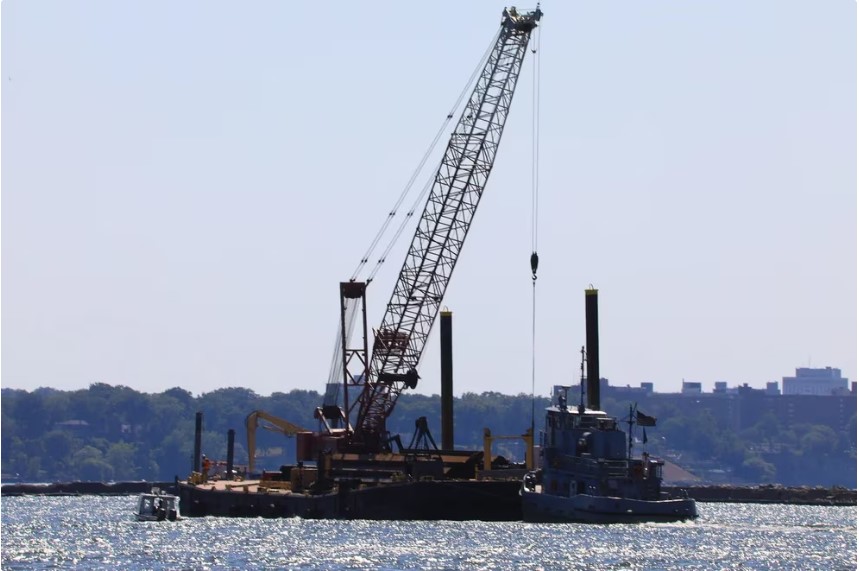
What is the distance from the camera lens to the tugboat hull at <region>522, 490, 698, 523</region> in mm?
126188

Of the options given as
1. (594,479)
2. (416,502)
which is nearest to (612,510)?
(594,479)

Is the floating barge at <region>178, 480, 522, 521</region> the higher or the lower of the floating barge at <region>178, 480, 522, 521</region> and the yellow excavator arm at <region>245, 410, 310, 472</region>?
the lower

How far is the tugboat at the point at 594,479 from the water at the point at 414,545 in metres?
1.11

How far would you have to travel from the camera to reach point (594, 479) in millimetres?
128250

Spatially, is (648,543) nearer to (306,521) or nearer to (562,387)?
(562,387)

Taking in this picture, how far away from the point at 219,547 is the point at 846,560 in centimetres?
3460

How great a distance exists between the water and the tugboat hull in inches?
29.2

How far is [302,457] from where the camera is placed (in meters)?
163

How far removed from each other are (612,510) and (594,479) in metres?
2.85

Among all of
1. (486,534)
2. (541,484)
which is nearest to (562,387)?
(541,484)

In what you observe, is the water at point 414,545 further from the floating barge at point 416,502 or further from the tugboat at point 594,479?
the floating barge at point 416,502

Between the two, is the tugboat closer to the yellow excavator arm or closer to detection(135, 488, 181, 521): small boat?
detection(135, 488, 181, 521): small boat

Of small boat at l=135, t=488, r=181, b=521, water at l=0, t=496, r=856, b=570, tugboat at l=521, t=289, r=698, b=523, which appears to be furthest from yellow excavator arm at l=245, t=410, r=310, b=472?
tugboat at l=521, t=289, r=698, b=523

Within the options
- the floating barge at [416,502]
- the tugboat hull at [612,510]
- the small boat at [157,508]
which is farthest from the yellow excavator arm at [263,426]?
the tugboat hull at [612,510]
